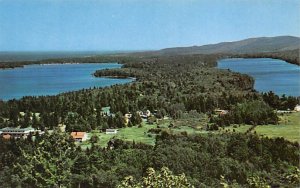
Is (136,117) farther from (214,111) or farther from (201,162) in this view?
(201,162)

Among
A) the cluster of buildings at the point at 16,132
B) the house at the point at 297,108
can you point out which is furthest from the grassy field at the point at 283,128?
A: the cluster of buildings at the point at 16,132

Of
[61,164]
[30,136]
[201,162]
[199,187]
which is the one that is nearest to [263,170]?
[201,162]

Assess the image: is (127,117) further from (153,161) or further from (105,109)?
(153,161)

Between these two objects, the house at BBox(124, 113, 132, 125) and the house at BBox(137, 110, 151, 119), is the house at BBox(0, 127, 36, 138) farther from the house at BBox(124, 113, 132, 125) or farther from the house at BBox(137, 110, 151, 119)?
the house at BBox(137, 110, 151, 119)

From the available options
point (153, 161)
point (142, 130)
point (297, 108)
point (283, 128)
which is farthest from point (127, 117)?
point (153, 161)

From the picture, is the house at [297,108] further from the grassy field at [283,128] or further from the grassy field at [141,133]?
the grassy field at [141,133]

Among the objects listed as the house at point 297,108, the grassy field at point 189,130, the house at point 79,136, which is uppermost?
the house at point 297,108

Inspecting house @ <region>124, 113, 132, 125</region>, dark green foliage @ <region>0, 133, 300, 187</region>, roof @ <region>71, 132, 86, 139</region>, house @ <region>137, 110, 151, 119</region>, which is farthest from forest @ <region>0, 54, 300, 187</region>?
roof @ <region>71, 132, 86, 139</region>
